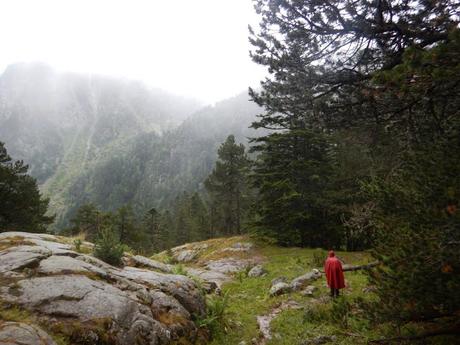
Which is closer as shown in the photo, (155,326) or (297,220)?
(155,326)

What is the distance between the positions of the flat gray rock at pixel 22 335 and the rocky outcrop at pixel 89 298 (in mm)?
15

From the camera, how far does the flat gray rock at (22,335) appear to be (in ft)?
19.0

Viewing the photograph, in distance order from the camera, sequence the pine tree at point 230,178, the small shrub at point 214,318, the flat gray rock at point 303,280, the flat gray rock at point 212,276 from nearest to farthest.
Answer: the small shrub at point 214,318 < the flat gray rock at point 303,280 < the flat gray rock at point 212,276 < the pine tree at point 230,178

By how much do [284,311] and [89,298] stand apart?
756 cm

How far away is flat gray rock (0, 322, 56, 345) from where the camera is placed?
19.0ft

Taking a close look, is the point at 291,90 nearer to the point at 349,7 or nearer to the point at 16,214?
the point at 349,7

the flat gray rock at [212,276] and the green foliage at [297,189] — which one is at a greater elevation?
the green foliage at [297,189]

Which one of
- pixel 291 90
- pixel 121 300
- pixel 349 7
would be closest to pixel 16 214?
pixel 121 300

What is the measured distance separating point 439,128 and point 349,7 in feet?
12.2

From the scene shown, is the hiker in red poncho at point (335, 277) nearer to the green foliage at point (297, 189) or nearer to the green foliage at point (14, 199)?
the green foliage at point (297, 189)

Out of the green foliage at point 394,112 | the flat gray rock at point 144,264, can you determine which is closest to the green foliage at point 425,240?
the green foliage at point 394,112

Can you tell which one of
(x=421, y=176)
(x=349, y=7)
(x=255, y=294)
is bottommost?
(x=255, y=294)

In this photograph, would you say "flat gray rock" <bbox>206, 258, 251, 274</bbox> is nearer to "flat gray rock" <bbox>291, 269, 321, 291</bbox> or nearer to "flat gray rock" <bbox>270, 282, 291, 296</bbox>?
"flat gray rock" <bbox>291, 269, 321, 291</bbox>

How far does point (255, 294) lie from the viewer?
56.6 feet
